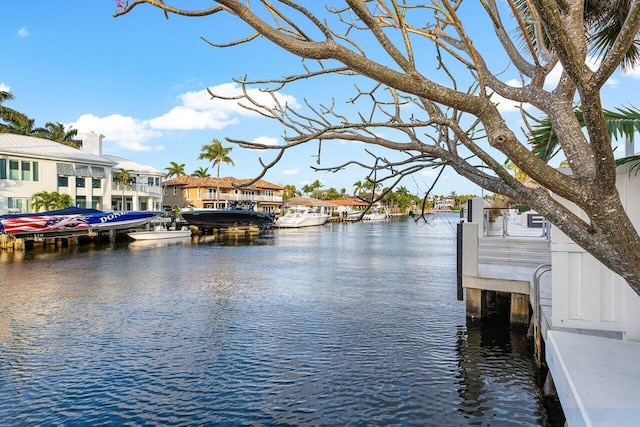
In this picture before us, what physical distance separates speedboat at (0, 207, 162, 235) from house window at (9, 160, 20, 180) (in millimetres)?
6004

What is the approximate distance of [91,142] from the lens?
50.6 m

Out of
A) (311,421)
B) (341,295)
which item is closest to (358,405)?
(311,421)

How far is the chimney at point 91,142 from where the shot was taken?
165 feet

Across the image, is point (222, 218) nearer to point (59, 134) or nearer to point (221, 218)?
point (221, 218)

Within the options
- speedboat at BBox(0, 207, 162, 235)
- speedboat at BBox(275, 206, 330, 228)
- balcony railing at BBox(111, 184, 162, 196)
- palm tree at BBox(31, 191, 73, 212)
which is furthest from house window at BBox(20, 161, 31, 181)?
speedboat at BBox(275, 206, 330, 228)

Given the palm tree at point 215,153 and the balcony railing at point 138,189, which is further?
the palm tree at point 215,153

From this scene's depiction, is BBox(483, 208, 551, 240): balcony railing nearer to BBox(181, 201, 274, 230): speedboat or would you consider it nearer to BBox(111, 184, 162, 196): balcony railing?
BBox(181, 201, 274, 230): speedboat

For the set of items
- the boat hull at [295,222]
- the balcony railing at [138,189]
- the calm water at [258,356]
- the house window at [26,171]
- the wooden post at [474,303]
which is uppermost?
the house window at [26,171]

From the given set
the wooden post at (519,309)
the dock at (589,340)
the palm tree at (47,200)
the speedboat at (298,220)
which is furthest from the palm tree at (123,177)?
the dock at (589,340)

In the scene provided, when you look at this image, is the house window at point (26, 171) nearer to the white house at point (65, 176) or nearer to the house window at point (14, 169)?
the white house at point (65, 176)

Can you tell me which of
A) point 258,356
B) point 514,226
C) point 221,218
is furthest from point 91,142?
point 258,356

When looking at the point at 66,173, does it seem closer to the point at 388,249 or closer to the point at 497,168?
the point at 388,249

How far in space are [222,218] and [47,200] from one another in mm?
17705

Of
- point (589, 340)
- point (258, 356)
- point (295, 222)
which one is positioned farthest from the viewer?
point (295, 222)
